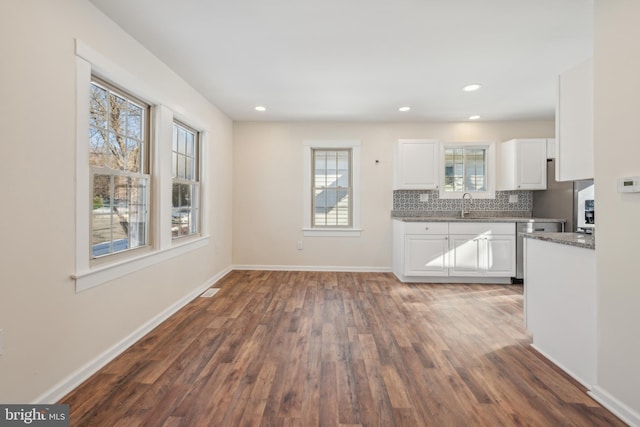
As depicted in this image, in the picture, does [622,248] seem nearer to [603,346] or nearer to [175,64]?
[603,346]

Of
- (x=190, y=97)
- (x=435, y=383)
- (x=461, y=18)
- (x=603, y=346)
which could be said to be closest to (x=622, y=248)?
(x=603, y=346)

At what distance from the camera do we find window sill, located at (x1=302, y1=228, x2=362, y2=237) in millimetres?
4906

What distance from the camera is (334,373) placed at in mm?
1962

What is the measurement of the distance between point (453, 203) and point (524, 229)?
1.04 meters

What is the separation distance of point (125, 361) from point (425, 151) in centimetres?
435

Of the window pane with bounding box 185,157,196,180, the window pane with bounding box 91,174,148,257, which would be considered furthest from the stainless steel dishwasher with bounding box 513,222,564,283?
the window pane with bounding box 91,174,148,257

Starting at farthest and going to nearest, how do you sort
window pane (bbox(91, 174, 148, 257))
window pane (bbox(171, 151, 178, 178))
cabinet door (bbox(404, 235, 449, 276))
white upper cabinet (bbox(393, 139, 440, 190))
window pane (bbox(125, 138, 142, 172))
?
white upper cabinet (bbox(393, 139, 440, 190)) < cabinet door (bbox(404, 235, 449, 276)) < window pane (bbox(171, 151, 178, 178)) < window pane (bbox(125, 138, 142, 172)) < window pane (bbox(91, 174, 148, 257))

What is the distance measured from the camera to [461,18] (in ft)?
7.07

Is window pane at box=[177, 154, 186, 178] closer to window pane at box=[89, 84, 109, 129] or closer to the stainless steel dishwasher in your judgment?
window pane at box=[89, 84, 109, 129]

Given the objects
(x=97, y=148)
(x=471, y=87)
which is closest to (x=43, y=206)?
(x=97, y=148)

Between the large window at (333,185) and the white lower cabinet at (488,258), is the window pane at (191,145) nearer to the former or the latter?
the large window at (333,185)

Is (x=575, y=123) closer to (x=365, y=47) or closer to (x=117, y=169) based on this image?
(x=365, y=47)

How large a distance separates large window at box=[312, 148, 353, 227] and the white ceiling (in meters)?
1.18

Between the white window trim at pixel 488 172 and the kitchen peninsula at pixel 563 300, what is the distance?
97.3 inches
